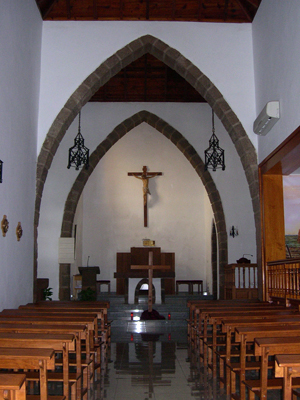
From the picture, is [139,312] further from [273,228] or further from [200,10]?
[200,10]

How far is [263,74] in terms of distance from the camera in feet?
23.7

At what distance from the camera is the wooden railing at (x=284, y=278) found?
5754 mm

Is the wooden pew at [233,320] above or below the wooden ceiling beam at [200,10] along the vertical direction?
below

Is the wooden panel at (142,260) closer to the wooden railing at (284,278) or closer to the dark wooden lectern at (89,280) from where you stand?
the dark wooden lectern at (89,280)

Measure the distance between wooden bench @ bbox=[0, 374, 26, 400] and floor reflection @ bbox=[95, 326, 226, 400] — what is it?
2.05m

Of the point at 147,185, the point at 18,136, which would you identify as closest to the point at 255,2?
the point at 18,136

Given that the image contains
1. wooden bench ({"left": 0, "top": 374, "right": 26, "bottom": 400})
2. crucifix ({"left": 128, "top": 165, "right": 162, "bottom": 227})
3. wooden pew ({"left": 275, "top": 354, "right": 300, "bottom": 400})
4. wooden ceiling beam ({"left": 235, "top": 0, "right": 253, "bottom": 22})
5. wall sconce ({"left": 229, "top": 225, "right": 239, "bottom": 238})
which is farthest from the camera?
crucifix ({"left": 128, "top": 165, "right": 162, "bottom": 227})

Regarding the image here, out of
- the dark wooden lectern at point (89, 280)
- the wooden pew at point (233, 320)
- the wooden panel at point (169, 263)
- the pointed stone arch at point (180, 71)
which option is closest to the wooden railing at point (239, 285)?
the pointed stone arch at point (180, 71)

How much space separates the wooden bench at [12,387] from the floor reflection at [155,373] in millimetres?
2052

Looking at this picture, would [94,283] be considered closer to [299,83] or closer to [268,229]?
[268,229]

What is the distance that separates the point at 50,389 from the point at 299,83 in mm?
4384

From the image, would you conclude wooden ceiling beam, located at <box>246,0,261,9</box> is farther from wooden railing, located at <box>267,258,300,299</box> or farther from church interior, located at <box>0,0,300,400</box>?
wooden railing, located at <box>267,258,300,299</box>

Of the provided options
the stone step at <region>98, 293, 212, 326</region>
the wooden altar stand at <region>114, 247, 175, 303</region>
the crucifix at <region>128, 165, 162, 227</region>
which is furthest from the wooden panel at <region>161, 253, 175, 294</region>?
the stone step at <region>98, 293, 212, 326</region>

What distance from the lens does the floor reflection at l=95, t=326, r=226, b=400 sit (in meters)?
4.00
